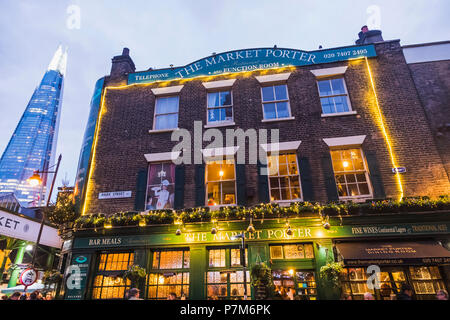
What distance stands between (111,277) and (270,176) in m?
6.94

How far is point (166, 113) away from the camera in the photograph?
1191 cm

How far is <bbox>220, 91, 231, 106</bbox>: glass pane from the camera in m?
11.7

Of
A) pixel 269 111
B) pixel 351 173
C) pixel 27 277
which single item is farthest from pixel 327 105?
pixel 27 277

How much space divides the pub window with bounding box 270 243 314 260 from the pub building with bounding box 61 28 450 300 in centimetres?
4

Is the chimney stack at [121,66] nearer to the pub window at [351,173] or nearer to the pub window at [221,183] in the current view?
the pub window at [221,183]

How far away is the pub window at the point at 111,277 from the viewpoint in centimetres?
916

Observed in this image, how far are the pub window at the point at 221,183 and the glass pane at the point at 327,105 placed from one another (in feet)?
14.8

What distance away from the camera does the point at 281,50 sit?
11953mm

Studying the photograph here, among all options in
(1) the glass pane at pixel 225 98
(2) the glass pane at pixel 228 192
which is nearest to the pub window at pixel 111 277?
(2) the glass pane at pixel 228 192

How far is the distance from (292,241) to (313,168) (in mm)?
2864

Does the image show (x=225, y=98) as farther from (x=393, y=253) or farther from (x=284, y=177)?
(x=393, y=253)

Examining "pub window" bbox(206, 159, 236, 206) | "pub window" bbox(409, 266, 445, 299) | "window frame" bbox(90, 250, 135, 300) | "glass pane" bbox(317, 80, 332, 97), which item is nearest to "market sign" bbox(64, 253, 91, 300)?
"window frame" bbox(90, 250, 135, 300)

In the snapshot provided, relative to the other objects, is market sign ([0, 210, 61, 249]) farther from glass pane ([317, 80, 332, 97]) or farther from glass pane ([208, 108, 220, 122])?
glass pane ([317, 80, 332, 97])
